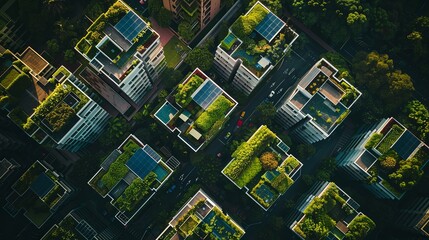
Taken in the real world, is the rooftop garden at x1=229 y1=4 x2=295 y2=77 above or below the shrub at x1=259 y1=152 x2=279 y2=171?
above

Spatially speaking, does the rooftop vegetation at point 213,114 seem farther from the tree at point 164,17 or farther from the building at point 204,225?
the tree at point 164,17

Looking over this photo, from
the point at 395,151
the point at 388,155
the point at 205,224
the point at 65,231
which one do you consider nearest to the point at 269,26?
the point at 388,155

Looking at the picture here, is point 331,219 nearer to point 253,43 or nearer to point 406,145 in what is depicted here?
point 406,145

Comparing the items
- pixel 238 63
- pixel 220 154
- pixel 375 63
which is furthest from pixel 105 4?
pixel 375 63

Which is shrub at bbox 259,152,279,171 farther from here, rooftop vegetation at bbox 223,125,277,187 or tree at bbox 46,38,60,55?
tree at bbox 46,38,60,55

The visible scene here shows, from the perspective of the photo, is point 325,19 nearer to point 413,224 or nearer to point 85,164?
point 413,224

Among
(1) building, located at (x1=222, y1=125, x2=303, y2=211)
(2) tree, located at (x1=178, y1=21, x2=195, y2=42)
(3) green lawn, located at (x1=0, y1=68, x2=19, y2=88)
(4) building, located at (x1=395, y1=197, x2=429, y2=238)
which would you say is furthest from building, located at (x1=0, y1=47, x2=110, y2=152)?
(4) building, located at (x1=395, y1=197, x2=429, y2=238)

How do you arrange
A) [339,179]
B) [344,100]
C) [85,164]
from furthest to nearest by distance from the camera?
1. [339,179]
2. [85,164]
3. [344,100]
